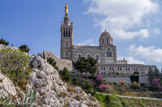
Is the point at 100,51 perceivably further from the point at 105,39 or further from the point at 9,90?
the point at 9,90

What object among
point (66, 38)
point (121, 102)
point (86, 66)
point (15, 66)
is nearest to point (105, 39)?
point (66, 38)

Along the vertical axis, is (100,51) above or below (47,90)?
above

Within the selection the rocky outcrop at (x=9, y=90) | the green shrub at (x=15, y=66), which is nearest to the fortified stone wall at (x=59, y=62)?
the green shrub at (x=15, y=66)

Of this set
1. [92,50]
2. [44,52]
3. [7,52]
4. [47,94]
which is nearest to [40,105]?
[47,94]

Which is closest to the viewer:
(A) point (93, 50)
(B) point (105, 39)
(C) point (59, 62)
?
(C) point (59, 62)

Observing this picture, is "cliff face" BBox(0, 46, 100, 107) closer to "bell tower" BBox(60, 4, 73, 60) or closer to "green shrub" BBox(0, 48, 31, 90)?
"green shrub" BBox(0, 48, 31, 90)

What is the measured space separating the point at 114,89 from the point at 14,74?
2412cm

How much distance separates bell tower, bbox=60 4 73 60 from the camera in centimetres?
6230

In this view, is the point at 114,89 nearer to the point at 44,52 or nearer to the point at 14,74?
the point at 44,52

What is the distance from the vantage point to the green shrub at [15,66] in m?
17.6

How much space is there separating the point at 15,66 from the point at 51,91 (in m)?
3.94

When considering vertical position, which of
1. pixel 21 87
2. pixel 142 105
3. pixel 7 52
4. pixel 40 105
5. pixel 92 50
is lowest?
pixel 142 105

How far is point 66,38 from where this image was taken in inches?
2559

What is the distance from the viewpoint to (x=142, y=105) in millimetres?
31891
